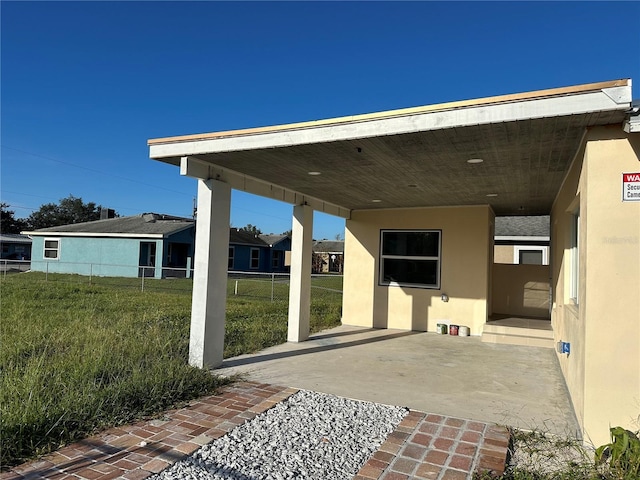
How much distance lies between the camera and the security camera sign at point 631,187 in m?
3.17

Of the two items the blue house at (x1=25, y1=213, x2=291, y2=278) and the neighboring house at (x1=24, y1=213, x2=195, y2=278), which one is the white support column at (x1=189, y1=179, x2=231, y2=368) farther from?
the neighboring house at (x1=24, y1=213, x2=195, y2=278)

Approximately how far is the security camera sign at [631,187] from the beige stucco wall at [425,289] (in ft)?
17.9

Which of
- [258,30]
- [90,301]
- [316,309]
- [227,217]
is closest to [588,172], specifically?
[227,217]

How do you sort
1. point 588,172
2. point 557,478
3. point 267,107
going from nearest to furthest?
point 557,478 < point 588,172 < point 267,107

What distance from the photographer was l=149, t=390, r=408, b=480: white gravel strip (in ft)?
8.90

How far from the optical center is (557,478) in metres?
2.66

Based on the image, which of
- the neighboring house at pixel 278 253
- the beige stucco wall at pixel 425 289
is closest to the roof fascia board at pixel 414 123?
the beige stucco wall at pixel 425 289

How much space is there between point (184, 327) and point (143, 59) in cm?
713

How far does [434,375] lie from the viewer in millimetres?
5340

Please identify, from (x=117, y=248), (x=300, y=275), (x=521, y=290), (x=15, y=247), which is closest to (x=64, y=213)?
(x=15, y=247)

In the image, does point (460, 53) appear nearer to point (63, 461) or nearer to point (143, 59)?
point (143, 59)

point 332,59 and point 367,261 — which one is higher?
point 332,59

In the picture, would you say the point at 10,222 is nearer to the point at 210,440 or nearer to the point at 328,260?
the point at 328,260

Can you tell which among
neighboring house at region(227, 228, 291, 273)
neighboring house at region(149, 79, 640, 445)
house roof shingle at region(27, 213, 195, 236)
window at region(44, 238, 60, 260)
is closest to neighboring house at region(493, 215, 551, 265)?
neighboring house at region(149, 79, 640, 445)
